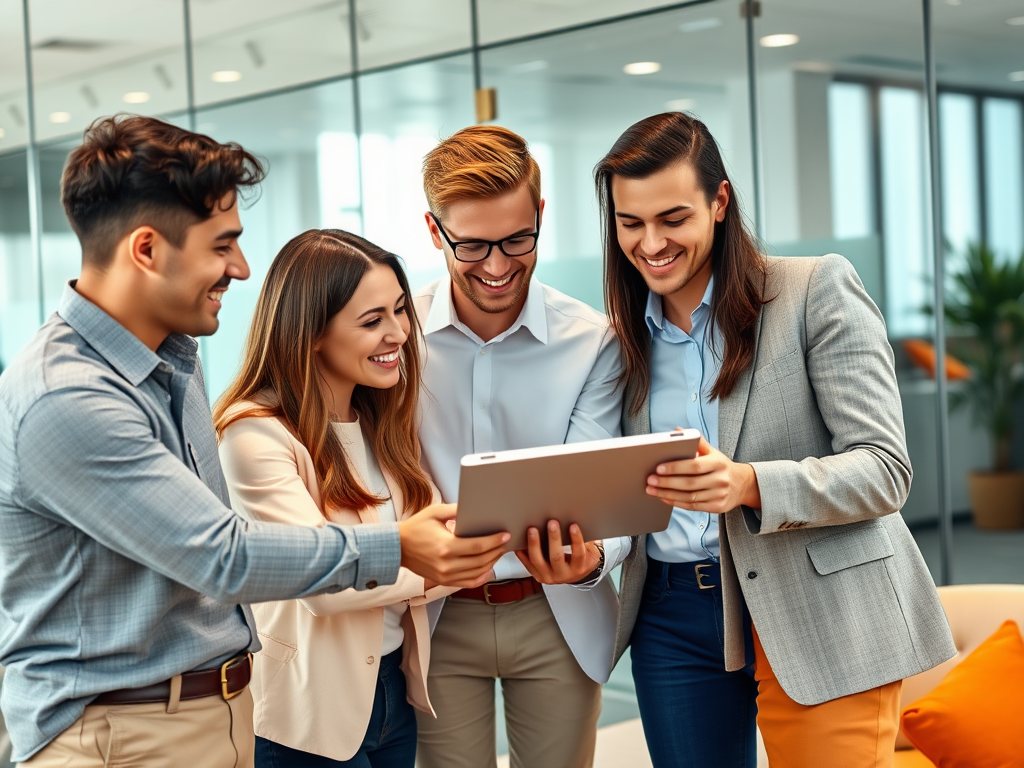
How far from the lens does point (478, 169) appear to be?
2.23m

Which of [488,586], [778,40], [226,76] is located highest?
[226,76]

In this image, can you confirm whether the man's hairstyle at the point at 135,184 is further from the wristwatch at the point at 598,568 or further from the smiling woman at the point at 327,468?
the wristwatch at the point at 598,568

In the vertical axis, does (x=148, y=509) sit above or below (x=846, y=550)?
above

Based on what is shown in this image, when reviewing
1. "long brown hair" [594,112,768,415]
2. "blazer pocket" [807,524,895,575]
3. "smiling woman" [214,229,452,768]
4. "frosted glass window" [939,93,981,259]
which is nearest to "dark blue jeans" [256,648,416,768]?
"smiling woman" [214,229,452,768]

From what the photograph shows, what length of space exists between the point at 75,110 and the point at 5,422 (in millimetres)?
5321

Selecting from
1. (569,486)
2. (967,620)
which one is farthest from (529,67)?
(569,486)

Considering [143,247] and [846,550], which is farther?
[846,550]

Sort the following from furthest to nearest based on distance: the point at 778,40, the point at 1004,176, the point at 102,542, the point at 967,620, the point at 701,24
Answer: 1. the point at 701,24
2. the point at 778,40
3. the point at 1004,176
4. the point at 967,620
5. the point at 102,542

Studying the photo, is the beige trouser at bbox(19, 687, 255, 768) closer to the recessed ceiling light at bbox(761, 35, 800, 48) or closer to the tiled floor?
the tiled floor

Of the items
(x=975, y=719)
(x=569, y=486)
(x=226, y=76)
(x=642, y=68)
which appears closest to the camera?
(x=569, y=486)

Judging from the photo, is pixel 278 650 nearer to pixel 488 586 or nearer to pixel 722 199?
pixel 488 586

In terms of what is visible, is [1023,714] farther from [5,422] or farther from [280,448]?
[5,422]

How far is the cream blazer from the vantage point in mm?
1980

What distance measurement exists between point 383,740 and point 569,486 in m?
0.69
